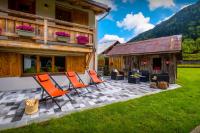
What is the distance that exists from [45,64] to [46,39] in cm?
232

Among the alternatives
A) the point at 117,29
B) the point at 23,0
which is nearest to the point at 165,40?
the point at 23,0

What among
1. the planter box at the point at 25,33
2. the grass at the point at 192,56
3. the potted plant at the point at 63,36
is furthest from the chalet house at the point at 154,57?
the grass at the point at 192,56

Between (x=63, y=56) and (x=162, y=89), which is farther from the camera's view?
(x=63, y=56)

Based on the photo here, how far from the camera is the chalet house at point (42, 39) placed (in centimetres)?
755

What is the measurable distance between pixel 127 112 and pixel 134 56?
10.7 metres

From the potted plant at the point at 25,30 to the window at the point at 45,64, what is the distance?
2385mm

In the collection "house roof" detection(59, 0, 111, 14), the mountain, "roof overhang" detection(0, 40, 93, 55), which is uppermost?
the mountain

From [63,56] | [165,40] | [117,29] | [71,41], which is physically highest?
[117,29]

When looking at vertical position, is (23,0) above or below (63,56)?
above

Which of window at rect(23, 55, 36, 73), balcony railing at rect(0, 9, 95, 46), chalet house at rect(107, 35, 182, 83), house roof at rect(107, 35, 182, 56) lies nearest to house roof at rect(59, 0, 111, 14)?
balcony railing at rect(0, 9, 95, 46)

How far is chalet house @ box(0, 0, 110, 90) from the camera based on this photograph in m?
7.55

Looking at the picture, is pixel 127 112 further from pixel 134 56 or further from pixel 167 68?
pixel 134 56

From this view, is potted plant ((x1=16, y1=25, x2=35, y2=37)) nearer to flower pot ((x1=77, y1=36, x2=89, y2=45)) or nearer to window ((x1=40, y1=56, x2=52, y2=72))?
window ((x1=40, y1=56, x2=52, y2=72))

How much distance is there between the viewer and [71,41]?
9156mm
